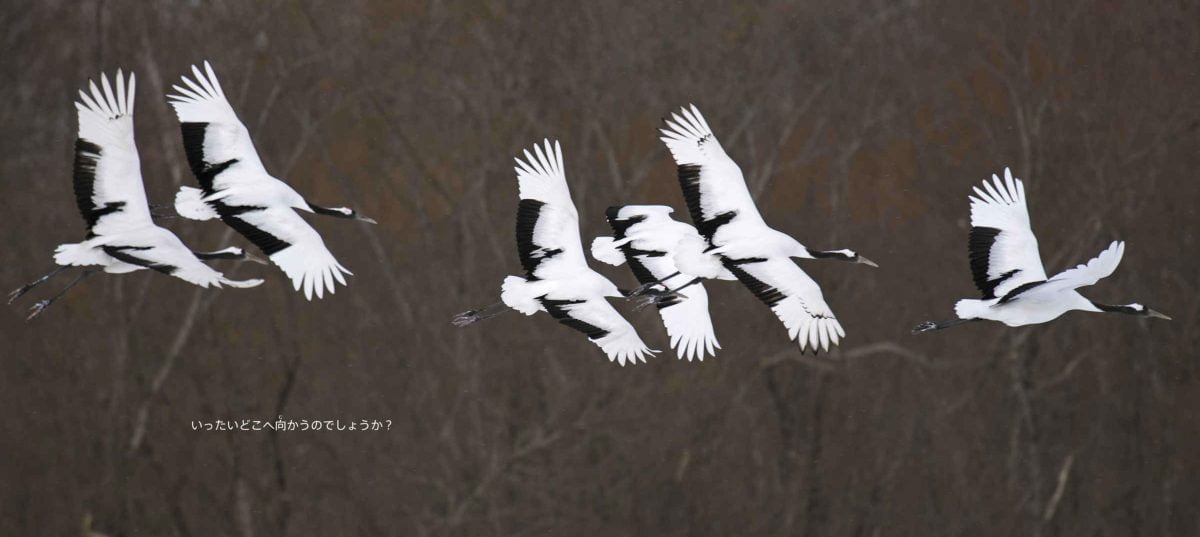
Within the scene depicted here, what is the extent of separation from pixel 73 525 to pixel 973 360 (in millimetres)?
3529

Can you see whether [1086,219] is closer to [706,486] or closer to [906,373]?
[906,373]

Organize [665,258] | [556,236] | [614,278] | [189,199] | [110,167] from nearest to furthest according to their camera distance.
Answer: [110,167]
[189,199]
[556,236]
[665,258]
[614,278]

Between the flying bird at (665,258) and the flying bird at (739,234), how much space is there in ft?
0.27

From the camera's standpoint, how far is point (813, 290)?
4.09 metres

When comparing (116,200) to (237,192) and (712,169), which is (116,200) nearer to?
(237,192)

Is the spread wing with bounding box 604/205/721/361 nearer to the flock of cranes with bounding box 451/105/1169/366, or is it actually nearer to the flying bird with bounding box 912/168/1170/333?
the flock of cranes with bounding box 451/105/1169/366

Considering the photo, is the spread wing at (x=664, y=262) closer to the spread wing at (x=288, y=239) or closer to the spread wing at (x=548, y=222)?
the spread wing at (x=548, y=222)

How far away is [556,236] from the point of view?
417 cm

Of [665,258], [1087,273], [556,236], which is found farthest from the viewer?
[665,258]

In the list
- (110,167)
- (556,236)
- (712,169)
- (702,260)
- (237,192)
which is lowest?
(702,260)

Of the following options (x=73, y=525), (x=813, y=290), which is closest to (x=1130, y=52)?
(x=813, y=290)

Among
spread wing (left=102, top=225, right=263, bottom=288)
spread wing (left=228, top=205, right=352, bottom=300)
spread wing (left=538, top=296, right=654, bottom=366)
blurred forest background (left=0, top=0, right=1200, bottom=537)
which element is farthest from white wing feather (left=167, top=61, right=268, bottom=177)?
blurred forest background (left=0, top=0, right=1200, bottom=537)

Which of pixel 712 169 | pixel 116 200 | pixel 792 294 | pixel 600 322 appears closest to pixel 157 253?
pixel 116 200

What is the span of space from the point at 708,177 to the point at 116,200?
1.67m
